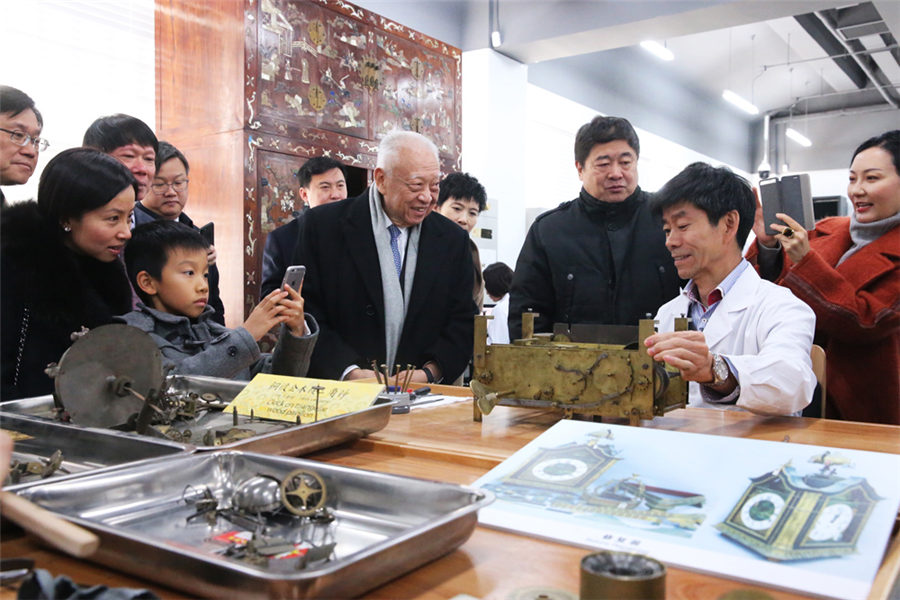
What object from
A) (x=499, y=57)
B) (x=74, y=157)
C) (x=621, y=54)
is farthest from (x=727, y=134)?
(x=74, y=157)

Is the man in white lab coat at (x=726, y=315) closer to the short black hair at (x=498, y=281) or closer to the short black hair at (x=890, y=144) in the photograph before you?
the short black hair at (x=890, y=144)

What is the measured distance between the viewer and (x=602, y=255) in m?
2.98

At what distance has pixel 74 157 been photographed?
6.68ft

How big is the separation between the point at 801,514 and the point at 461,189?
3.70 metres

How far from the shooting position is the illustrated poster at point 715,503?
2.93ft

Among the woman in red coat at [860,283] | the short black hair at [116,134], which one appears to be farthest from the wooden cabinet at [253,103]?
the woman in red coat at [860,283]

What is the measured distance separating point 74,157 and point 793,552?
2.02 m

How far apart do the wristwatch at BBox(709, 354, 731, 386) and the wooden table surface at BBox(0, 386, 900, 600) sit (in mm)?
112

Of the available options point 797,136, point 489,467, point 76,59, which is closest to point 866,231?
point 489,467

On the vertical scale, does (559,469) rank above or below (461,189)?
A: below

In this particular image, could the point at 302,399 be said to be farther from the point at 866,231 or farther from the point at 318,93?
the point at 318,93

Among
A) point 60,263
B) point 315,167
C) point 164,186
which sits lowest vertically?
point 60,263

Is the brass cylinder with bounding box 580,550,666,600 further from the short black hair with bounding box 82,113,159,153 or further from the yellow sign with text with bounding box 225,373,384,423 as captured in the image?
the short black hair with bounding box 82,113,159,153

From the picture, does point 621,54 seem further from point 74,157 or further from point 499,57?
point 74,157
